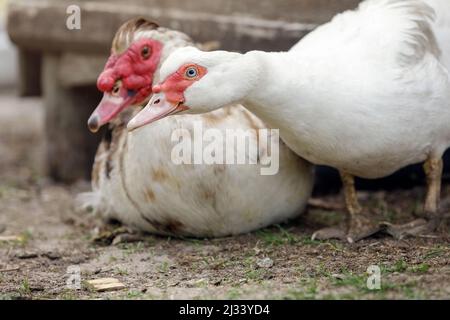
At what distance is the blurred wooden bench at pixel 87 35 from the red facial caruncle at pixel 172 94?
1856 mm

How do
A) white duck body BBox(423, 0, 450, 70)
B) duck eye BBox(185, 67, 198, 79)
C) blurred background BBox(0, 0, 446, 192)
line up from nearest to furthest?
duck eye BBox(185, 67, 198, 79) → white duck body BBox(423, 0, 450, 70) → blurred background BBox(0, 0, 446, 192)

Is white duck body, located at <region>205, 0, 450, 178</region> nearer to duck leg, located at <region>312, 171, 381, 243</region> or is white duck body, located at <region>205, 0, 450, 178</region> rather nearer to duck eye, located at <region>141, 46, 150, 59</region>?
duck leg, located at <region>312, 171, 381, 243</region>

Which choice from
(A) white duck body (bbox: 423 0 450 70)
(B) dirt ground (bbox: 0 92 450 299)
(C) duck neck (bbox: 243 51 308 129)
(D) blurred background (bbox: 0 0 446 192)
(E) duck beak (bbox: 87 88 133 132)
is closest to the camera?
(B) dirt ground (bbox: 0 92 450 299)

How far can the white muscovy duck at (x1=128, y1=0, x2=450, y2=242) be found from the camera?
11.7 ft

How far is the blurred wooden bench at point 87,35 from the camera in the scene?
5.36 metres

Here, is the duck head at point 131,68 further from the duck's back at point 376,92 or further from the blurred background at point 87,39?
the blurred background at point 87,39

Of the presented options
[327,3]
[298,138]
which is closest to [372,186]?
[327,3]

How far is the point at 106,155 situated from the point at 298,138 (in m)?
1.44

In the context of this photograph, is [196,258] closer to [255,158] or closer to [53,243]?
[255,158]

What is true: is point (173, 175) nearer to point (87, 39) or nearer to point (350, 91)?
point (350, 91)

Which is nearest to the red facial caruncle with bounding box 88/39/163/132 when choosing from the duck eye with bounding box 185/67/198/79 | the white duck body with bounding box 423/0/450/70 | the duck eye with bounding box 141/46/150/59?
the duck eye with bounding box 141/46/150/59

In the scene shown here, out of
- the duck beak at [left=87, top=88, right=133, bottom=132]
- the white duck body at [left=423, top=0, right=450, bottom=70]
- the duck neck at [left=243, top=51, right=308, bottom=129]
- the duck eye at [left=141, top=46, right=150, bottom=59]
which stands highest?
the white duck body at [left=423, top=0, right=450, bottom=70]

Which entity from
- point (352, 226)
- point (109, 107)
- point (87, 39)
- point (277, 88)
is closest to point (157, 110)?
point (277, 88)

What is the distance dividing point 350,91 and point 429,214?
0.94 metres
